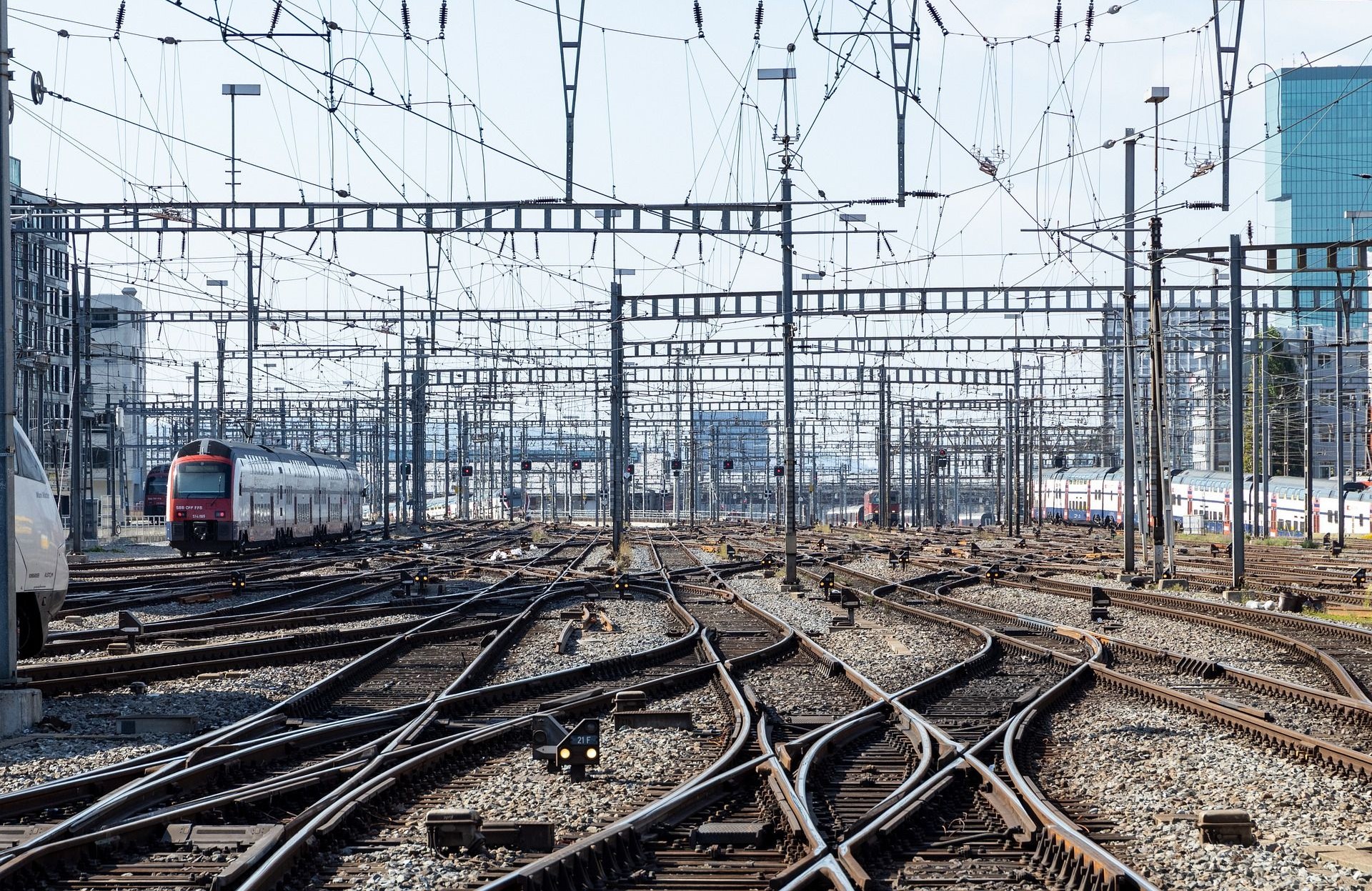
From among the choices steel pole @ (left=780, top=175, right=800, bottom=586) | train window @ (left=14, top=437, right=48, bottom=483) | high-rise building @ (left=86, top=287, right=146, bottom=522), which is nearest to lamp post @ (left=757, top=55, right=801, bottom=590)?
steel pole @ (left=780, top=175, right=800, bottom=586)

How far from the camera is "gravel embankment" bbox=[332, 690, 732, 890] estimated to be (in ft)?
24.4

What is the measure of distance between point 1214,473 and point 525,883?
62.0 metres

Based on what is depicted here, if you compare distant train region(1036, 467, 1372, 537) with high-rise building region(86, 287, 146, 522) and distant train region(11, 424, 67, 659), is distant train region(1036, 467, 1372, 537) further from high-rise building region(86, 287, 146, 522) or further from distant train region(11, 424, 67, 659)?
high-rise building region(86, 287, 146, 522)

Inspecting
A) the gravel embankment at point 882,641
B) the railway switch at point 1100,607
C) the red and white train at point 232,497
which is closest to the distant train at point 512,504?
the red and white train at point 232,497

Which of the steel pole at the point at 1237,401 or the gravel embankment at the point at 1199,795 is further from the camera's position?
the steel pole at the point at 1237,401

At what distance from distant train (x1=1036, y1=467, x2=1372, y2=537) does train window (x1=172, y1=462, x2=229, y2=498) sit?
2851 cm

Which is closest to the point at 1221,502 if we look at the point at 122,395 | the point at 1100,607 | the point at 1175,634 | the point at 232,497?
the point at 232,497

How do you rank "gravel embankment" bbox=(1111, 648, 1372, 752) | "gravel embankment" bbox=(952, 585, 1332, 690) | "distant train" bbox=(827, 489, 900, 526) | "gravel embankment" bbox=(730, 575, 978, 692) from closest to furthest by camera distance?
"gravel embankment" bbox=(1111, 648, 1372, 752) < "gravel embankment" bbox=(730, 575, 978, 692) < "gravel embankment" bbox=(952, 585, 1332, 690) < "distant train" bbox=(827, 489, 900, 526)

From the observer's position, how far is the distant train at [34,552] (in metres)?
14.3

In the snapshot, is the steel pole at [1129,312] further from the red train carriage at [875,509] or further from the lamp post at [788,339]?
the red train carriage at [875,509]

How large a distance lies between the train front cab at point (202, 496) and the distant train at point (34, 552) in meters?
26.3

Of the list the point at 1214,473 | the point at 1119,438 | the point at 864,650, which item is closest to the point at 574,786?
the point at 864,650

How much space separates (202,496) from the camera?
41375 mm

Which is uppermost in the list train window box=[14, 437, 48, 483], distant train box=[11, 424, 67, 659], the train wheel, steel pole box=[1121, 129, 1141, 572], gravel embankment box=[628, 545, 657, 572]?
steel pole box=[1121, 129, 1141, 572]
